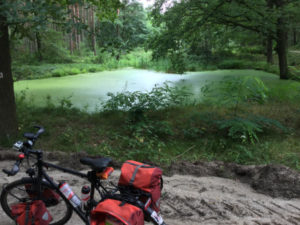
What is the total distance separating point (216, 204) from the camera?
3.13 m

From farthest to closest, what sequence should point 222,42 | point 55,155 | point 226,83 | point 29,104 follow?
point 222,42
point 29,104
point 226,83
point 55,155

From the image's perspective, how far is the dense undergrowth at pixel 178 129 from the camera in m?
4.66

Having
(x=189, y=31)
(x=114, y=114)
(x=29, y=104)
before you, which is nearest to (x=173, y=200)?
(x=114, y=114)

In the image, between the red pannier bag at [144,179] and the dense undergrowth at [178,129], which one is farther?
the dense undergrowth at [178,129]

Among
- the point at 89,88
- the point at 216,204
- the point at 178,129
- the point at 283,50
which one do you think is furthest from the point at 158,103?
the point at 283,50

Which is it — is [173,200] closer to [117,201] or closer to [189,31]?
[117,201]

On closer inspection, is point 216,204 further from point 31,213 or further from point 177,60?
point 177,60

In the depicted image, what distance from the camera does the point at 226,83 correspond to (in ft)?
19.0

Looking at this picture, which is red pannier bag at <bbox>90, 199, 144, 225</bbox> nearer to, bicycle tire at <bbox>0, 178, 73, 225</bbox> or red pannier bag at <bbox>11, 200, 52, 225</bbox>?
bicycle tire at <bbox>0, 178, 73, 225</bbox>

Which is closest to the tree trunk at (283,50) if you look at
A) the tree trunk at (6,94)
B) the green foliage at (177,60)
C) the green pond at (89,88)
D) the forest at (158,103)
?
the forest at (158,103)

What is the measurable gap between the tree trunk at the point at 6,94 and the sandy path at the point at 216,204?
5.77 feet

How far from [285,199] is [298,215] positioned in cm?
33

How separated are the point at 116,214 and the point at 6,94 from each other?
166 inches

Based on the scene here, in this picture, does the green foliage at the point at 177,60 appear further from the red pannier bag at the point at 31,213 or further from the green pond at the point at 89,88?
the red pannier bag at the point at 31,213
